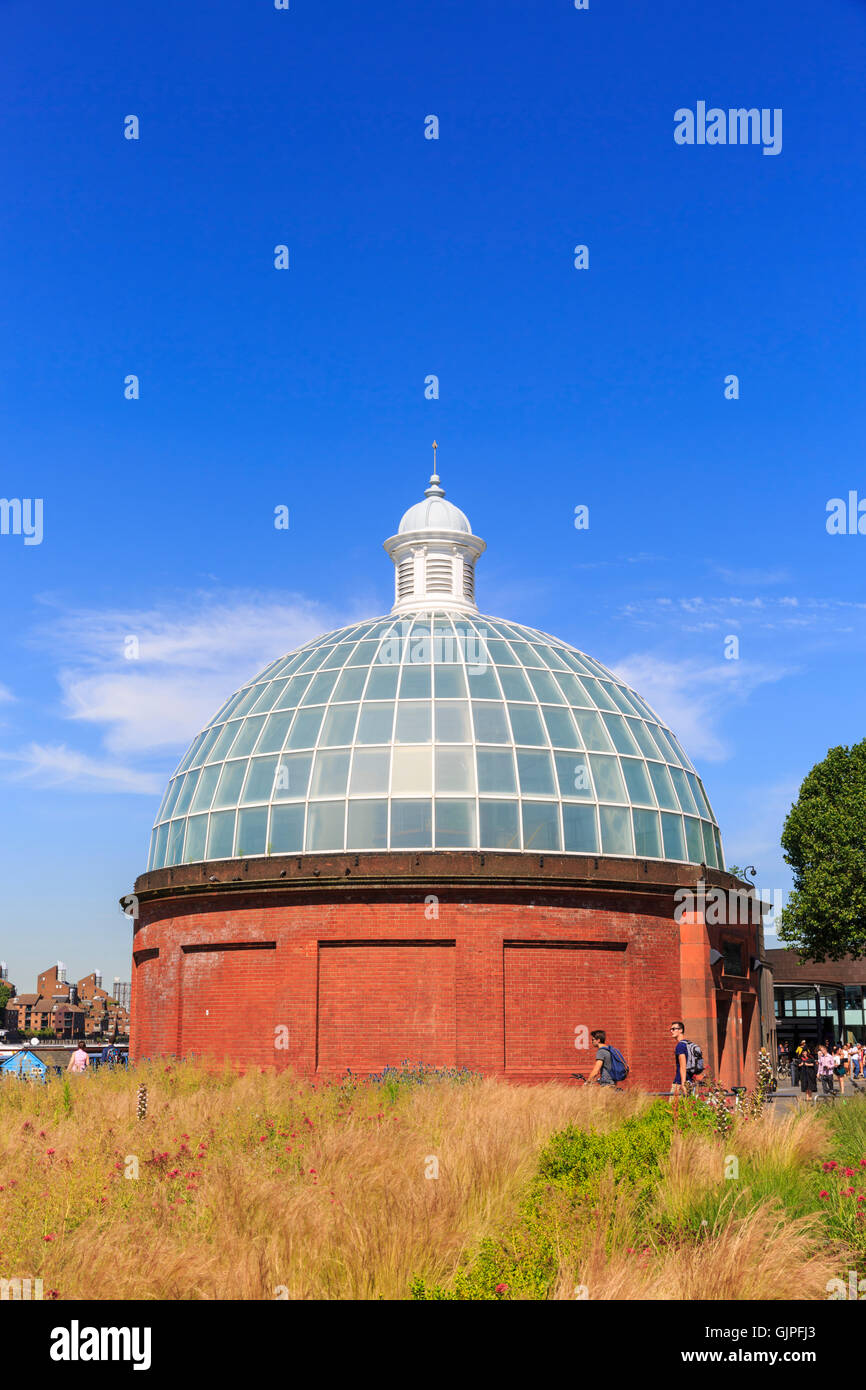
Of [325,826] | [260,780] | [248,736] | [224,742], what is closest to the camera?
[325,826]

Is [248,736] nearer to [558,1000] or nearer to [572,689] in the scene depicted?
[572,689]

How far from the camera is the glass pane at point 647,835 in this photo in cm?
2461

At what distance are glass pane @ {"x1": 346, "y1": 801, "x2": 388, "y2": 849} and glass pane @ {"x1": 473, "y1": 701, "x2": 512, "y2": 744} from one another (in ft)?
8.80

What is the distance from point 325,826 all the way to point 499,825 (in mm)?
3680

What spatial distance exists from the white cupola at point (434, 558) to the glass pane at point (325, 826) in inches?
369

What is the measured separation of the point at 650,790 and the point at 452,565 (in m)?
9.87

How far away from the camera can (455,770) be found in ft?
76.8

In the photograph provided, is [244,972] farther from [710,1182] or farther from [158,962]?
[710,1182]

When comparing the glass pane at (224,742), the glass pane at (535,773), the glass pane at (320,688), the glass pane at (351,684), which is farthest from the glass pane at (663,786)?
the glass pane at (224,742)

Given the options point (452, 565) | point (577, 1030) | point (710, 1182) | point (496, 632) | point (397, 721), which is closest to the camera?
point (710, 1182)

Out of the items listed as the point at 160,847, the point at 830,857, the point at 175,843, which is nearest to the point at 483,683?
the point at 175,843

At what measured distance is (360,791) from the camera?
76.9ft

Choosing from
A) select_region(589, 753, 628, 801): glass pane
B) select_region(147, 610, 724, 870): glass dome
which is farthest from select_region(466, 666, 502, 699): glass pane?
select_region(589, 753, 628, 801): glass pane
